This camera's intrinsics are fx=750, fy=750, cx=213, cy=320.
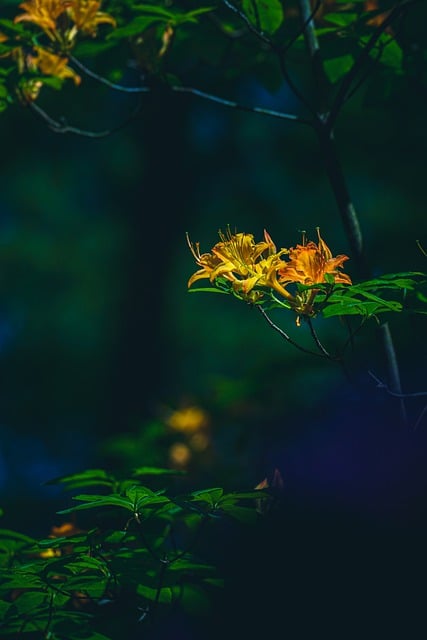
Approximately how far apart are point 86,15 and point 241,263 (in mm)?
1185


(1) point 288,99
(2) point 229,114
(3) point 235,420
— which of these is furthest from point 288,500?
(2) point 229,114

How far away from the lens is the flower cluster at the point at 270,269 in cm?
156

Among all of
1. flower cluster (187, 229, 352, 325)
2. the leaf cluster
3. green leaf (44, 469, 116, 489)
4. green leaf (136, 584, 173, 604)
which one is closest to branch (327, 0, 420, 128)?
flower cluster (187, 229, 352, 325)

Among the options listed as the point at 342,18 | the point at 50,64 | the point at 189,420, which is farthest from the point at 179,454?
the point at 342,18

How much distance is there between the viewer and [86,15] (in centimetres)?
233

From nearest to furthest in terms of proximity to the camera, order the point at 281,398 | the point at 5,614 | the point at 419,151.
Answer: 1. the point at 5,614
2. the point at 281,398
3. the point at 419,151

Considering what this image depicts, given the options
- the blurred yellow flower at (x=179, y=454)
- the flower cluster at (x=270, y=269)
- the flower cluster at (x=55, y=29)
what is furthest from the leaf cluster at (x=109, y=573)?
the blurred yellow flower at (x=179, y=454)

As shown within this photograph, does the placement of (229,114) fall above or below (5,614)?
above

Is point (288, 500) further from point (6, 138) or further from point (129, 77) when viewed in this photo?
point (6, 138)

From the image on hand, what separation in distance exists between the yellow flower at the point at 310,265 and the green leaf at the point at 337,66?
921 mm

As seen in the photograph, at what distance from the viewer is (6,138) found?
9125mm

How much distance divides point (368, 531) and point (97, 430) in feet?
22.9

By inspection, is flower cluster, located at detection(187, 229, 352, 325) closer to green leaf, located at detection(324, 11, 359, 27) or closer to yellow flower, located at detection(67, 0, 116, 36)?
green leaf, located at detection(324, 11, 359, 27)

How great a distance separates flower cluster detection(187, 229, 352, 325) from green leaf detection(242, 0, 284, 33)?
75cm
